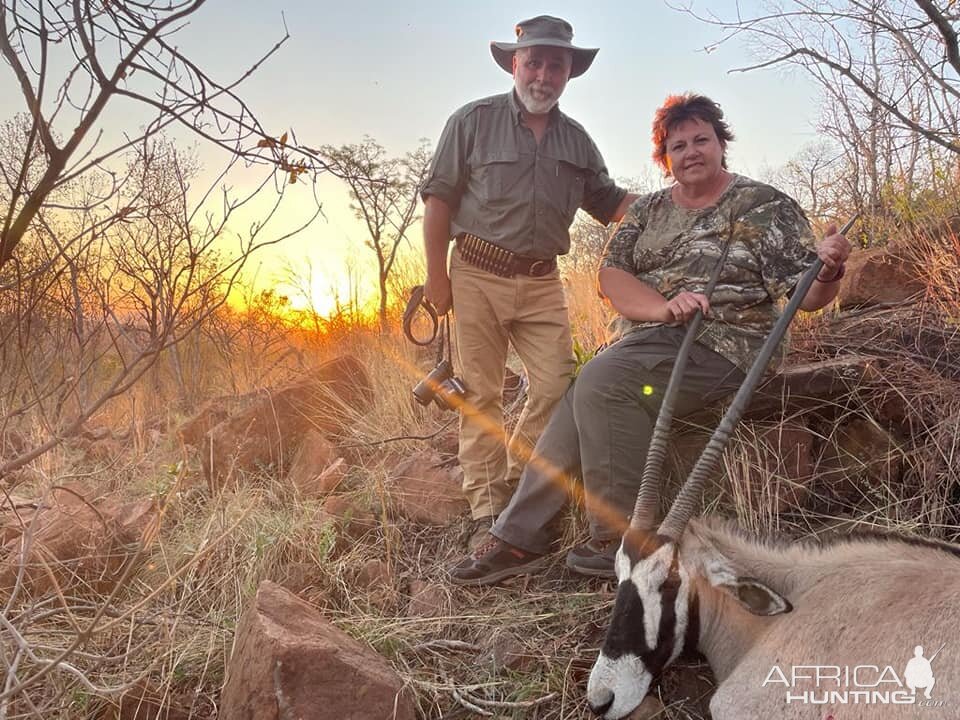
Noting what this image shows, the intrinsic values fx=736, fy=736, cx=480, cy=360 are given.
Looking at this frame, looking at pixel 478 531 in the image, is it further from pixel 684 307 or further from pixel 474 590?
pixel 684 307

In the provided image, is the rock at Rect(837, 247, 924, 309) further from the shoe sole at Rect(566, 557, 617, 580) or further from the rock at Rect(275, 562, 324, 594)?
the rock at Rect(275, 562, 324, 594)

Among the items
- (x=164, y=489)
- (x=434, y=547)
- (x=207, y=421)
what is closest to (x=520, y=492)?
(x=434, y=547)

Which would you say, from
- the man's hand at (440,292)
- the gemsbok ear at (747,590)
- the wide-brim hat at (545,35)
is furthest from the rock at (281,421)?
the gemsbok ear at (747,590)

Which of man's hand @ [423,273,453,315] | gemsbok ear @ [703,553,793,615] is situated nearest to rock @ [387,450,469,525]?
man's hand @ [423,273,453,315]

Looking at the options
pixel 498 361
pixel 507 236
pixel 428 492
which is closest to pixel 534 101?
pixel 507 236

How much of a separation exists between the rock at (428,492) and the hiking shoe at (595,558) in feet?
3.71

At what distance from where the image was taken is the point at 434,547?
4.05 meters

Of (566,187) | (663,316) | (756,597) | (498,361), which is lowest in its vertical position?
(756,597)

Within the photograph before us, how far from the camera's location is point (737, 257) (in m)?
3.37

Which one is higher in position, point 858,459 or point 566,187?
point 566,187

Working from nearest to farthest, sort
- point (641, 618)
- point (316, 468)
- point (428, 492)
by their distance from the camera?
point (641, 618)
point (428, 492)
point (316, 468)

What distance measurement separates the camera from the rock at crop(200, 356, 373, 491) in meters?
5.29

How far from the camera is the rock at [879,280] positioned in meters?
4.31

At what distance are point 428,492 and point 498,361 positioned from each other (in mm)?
897
